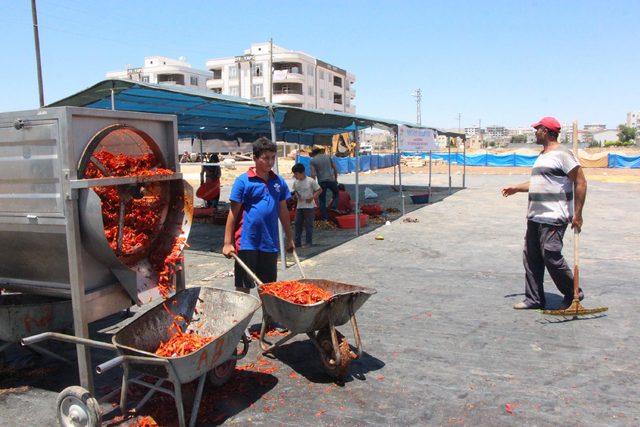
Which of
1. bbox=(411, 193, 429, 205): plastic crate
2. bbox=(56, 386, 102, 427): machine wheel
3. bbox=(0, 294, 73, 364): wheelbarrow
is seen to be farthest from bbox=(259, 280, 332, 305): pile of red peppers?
bbox=(411, 193, 429, 205): plastic crate

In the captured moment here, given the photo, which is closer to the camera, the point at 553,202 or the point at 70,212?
the point at 70,212

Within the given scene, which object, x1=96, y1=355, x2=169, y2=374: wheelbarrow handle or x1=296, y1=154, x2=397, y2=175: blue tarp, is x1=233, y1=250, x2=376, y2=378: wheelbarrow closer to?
x1=96, y1=355, x2=169, y2=374: wheelbarrow handle

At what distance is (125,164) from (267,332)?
7.35 feet

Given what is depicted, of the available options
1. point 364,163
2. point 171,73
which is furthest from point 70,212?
point 171,73

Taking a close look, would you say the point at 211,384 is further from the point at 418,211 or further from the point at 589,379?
the point at 418,211

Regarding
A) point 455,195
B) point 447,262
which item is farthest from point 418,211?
point 447,262

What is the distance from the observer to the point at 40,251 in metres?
3.88

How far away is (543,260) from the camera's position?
5797 millimetres

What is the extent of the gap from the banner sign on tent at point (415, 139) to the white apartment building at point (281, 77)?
54.6 m

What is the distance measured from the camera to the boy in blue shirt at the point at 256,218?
480 centimetres

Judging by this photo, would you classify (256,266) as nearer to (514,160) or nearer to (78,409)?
(78,409)

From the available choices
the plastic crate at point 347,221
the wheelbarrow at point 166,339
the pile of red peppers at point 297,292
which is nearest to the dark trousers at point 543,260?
the pile of red peppers at point 297,292

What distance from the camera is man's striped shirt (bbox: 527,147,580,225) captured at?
5609 millimetres

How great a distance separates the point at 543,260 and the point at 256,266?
3.21m
